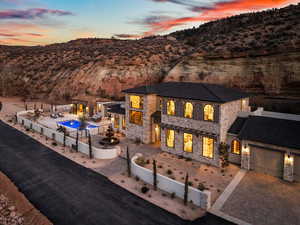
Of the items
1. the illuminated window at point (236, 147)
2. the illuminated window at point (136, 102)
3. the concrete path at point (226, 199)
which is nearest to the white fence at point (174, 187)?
the concrete path at point (226, 199)

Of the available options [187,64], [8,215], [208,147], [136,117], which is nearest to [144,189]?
[208,147]

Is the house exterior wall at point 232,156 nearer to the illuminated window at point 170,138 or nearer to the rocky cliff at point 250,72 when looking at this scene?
the illuminated window at point 170,138

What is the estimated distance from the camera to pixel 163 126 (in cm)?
2383

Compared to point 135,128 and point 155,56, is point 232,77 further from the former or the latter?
point 155,56

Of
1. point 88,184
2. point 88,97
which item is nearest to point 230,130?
point 88,184

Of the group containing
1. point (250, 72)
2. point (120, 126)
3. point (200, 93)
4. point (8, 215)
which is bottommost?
point (8, 215)

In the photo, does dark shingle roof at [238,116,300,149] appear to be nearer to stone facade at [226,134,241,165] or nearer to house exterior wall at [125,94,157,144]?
stone facade at [226,134,241,165]

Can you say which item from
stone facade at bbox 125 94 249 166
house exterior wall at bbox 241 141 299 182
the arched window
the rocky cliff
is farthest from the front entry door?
the rocky cliff

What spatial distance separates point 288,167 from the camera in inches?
671

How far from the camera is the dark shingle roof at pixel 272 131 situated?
17216 millimetres

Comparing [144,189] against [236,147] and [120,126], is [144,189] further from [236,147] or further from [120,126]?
[120,126]

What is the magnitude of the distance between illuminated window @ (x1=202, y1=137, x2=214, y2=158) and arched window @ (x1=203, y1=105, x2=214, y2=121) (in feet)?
6.71

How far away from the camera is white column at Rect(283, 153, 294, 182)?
1681 centimetres

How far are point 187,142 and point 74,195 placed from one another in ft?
40.0
